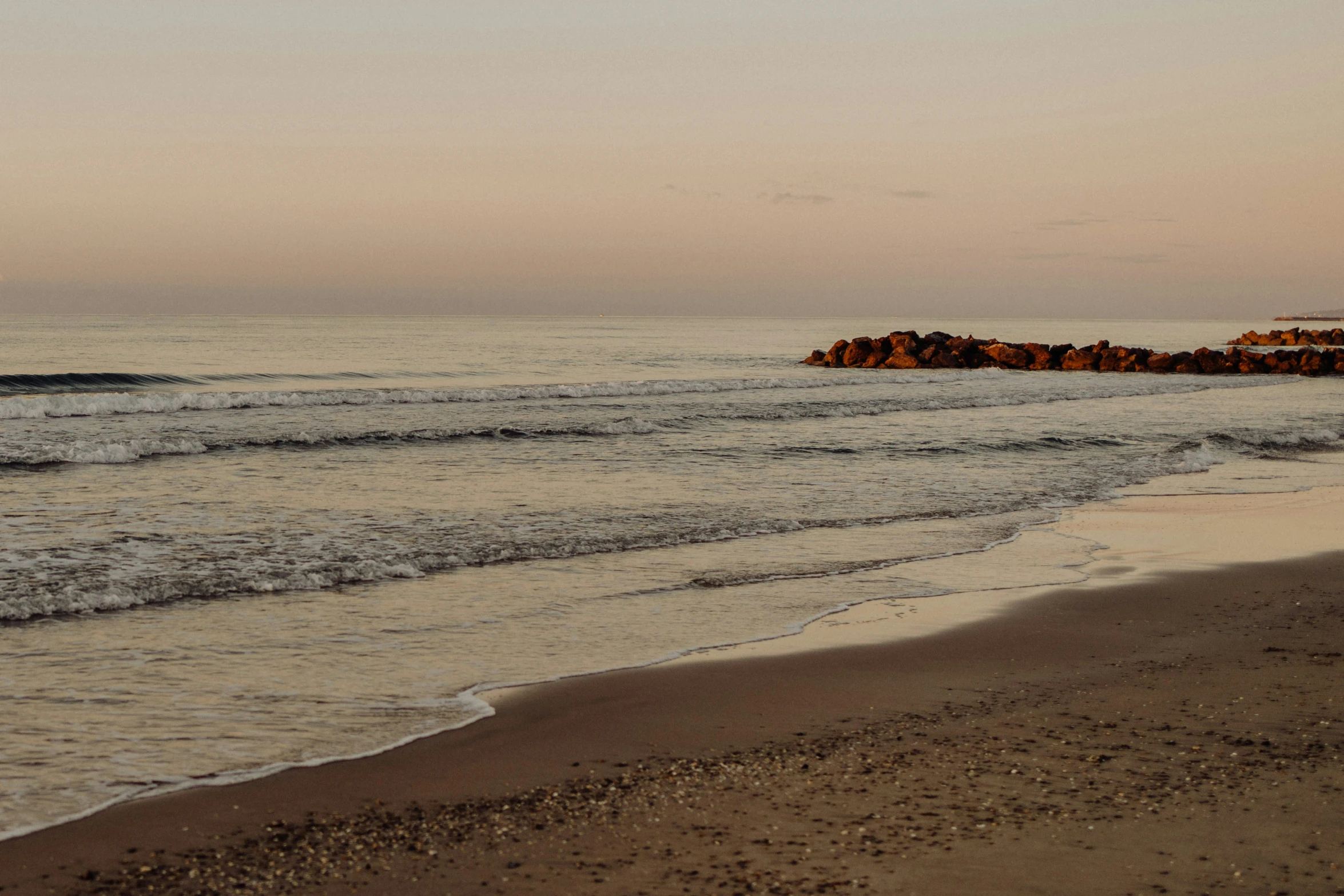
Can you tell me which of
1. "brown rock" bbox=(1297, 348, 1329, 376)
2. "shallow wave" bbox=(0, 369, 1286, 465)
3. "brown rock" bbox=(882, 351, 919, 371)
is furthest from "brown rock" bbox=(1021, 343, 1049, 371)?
"brown rock" bbox=(1297, 348, 1329, 376)

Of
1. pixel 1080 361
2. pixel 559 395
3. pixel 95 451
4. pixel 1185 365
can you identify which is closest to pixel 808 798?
pixel 95 451

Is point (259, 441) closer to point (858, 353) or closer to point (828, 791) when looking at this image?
point (828, 791)

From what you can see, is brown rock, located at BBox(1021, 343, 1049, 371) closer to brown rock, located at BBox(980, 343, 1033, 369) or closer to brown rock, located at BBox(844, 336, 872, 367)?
brown rock, located at BBox(980, 343, 1033, 369)

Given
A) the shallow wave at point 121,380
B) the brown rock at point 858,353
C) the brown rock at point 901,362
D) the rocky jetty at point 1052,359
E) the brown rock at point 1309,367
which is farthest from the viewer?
the brown rock at point 858,353

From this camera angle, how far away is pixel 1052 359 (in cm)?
5719

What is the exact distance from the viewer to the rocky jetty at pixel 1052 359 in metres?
54.8

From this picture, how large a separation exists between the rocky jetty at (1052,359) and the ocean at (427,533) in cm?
2169

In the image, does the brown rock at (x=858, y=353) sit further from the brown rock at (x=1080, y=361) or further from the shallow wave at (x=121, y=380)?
the shallow wave at (x=121, y=380)

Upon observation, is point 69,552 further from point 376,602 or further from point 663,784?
point 663,784

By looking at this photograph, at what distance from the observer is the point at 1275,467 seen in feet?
65.2

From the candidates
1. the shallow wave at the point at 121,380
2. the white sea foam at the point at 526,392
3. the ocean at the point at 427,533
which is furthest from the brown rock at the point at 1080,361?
the shallow wave at the point at 121,380

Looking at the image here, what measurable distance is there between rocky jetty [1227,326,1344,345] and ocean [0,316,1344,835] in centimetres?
6292

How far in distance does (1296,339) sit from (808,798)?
101 meters

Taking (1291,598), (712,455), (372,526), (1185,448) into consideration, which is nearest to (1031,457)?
(1185,448)
